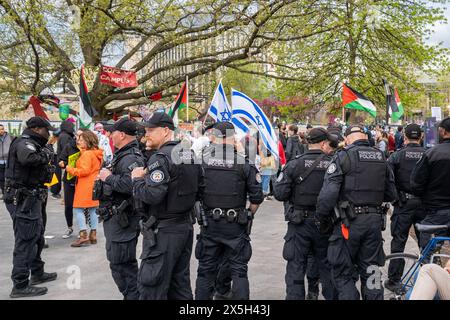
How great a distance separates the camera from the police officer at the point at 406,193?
19.4 feet

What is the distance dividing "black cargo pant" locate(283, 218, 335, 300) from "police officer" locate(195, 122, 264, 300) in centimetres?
45


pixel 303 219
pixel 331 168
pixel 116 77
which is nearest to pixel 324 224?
pixel 303 219

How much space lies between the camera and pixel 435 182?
5.30 metres

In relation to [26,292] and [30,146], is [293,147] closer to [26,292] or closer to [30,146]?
[30,146]

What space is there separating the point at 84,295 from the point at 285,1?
11.8 metres

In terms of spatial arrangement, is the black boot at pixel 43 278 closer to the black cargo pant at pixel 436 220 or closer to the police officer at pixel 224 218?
the police officer at pixel 224 218

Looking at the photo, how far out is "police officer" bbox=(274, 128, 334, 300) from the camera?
16.7ft

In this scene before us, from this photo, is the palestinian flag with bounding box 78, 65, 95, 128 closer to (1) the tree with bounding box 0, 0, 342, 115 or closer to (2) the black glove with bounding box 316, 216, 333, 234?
(1) the tree with bounding box 0, 0, 342, 115

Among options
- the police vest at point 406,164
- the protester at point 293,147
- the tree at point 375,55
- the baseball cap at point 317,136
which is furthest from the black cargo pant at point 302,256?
the tree at point 375,55

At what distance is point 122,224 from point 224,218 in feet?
3.28

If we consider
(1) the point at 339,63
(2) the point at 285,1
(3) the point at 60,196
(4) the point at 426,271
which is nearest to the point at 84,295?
(4) the point at 426,271

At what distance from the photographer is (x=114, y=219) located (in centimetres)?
480

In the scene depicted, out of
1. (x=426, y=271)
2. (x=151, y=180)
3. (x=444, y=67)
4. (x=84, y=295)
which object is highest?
(x=444, y=67)
